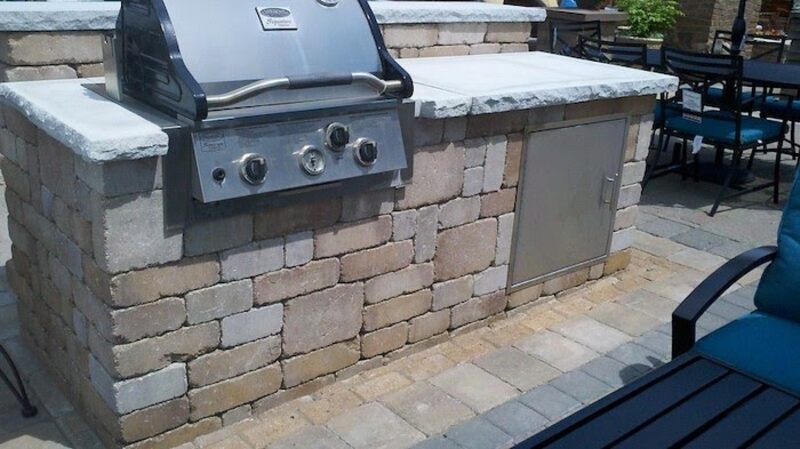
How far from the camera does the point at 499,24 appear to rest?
183 inches

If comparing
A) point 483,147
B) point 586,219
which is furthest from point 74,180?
point 586,219

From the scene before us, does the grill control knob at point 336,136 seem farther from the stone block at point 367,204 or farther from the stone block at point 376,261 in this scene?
the stone block at point 376,261

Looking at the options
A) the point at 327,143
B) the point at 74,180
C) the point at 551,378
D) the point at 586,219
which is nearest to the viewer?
the point at 74,180

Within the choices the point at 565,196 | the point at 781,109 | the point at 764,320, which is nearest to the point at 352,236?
the point at 565,196

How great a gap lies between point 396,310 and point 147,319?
3.77 ft

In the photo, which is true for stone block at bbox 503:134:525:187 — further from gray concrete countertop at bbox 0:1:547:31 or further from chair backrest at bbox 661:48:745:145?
chair backrest at bbox 661:48:745:145

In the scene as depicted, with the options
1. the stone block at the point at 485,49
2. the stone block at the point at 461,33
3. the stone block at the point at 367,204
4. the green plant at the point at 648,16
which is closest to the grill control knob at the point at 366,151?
the stone block at the point at 367,204

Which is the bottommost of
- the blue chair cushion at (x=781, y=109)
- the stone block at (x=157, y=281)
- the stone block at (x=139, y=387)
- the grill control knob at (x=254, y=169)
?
the stone block at (x=139, y=387)

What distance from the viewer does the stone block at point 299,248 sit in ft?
9.47

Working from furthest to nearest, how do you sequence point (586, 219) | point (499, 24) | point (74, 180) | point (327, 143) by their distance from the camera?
point (499, 24) → point (586, 219) → point (327, 143) → point (74, 180)

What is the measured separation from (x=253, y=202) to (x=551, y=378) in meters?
1.55

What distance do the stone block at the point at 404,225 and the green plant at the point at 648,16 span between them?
988cm

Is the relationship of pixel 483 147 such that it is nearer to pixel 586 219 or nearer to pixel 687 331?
pixel 586 219

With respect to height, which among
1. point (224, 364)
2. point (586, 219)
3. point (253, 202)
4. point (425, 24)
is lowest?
point (224, 364)
